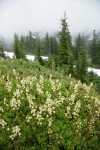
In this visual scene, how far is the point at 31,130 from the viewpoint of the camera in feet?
38.8

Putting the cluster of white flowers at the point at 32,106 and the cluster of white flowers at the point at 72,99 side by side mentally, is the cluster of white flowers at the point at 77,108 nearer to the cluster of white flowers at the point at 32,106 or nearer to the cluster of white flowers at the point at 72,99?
the cluster of white flowers at the point at 72,99

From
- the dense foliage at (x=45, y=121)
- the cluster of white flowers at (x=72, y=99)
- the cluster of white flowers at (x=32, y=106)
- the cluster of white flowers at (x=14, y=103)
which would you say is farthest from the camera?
the cluster of white flowers at (x=72, y=99)

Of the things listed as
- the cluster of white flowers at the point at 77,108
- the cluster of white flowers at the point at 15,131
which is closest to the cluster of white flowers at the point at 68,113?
the cluster of white flowers at the point at 77,108

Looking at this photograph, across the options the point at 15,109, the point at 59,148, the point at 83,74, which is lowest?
the point at 83,74

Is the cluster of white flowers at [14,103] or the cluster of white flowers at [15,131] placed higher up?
the cluster of white flowers at [14,103]

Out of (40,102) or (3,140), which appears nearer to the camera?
(3,140)

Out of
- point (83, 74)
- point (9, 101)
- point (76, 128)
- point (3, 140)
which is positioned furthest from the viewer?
point (83, 74)

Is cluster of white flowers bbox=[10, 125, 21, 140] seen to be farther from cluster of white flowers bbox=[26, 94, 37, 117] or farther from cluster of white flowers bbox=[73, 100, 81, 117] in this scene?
cluster of white flowers bbox=[73, 100, 81, 117]

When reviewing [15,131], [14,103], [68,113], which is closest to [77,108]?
[68,113]

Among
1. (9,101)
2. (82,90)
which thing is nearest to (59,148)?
(9,101)

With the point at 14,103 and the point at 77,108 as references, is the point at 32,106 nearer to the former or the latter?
the point at 14,103

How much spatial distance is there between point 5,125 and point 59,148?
211 centimetres

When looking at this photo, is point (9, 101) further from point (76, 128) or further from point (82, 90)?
point (82, 90)

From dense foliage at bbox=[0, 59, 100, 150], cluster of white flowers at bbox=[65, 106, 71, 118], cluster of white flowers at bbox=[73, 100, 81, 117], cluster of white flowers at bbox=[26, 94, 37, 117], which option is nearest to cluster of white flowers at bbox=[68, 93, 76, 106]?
dense foliage at bbox=[0, 59, 100, 150]
